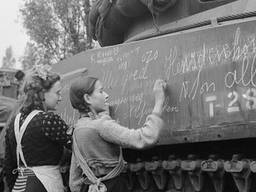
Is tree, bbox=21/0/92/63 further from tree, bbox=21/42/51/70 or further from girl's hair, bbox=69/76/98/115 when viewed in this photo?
girl's hair, bbox=69/76/98/115

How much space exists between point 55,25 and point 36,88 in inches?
1097

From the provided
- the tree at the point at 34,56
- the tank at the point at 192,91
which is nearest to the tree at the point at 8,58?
the tree at the point at 34,56

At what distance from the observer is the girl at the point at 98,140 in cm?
361

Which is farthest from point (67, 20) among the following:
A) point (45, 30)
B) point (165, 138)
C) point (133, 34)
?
point (165, 138)

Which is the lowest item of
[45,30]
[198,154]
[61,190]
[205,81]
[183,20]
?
[61,190]

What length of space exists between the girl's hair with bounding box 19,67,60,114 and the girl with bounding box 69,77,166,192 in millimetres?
276

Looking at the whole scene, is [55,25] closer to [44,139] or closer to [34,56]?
[34,56]

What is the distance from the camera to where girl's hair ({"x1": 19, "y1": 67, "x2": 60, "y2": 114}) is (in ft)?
13.0

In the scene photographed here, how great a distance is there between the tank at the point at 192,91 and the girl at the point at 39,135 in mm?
955

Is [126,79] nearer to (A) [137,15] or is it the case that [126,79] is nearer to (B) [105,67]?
(B) [105,67]

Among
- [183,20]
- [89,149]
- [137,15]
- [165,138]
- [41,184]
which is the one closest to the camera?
[89,149]

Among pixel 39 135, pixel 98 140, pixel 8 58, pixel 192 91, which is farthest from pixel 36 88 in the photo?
pixel 8 58

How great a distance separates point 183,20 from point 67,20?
86.4ft

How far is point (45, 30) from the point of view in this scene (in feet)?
102
